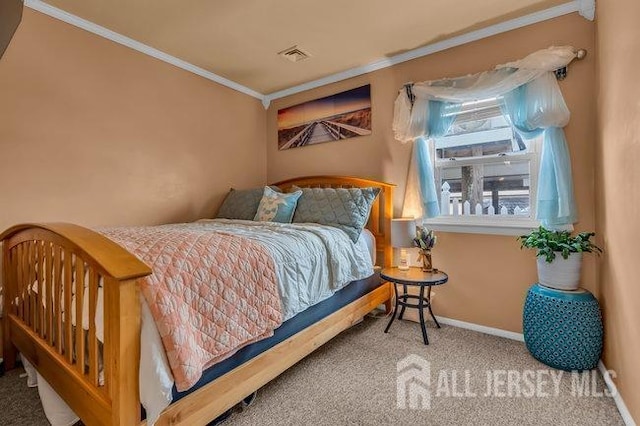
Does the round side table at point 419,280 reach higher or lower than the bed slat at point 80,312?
lower

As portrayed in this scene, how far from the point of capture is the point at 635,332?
1.35 metres

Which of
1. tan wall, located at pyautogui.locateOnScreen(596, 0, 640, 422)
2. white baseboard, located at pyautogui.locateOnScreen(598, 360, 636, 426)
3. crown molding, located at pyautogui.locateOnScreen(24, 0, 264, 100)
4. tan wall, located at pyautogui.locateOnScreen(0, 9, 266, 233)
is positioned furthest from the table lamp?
crown molding, located at pyautogui.locateOnScreen(24, 0, 264, 100)

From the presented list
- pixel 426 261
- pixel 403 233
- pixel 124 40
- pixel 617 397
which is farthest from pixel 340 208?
pixel 124 40

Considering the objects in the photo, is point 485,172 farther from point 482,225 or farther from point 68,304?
point 68,304

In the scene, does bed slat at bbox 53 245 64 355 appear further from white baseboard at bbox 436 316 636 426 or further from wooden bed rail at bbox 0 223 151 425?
white baseboard at bbox 436 316 636 426

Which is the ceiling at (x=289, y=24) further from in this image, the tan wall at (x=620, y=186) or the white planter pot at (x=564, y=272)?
the white planter pot at (x=564, y=272)

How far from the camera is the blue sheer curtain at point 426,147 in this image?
8.26 ft

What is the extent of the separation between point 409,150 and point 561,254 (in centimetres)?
137

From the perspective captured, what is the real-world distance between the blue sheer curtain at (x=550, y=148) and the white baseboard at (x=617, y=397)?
865 millimetres

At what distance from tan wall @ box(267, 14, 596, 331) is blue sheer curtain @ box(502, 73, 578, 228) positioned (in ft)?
0.35

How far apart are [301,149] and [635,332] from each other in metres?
2.92

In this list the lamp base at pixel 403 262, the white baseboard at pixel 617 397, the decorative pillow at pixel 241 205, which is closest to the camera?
the white baseboard at pixel 617 397

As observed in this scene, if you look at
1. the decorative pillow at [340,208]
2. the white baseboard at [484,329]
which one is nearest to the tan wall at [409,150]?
the white baseboard at [484,329]

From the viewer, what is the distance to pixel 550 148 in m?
2.05
